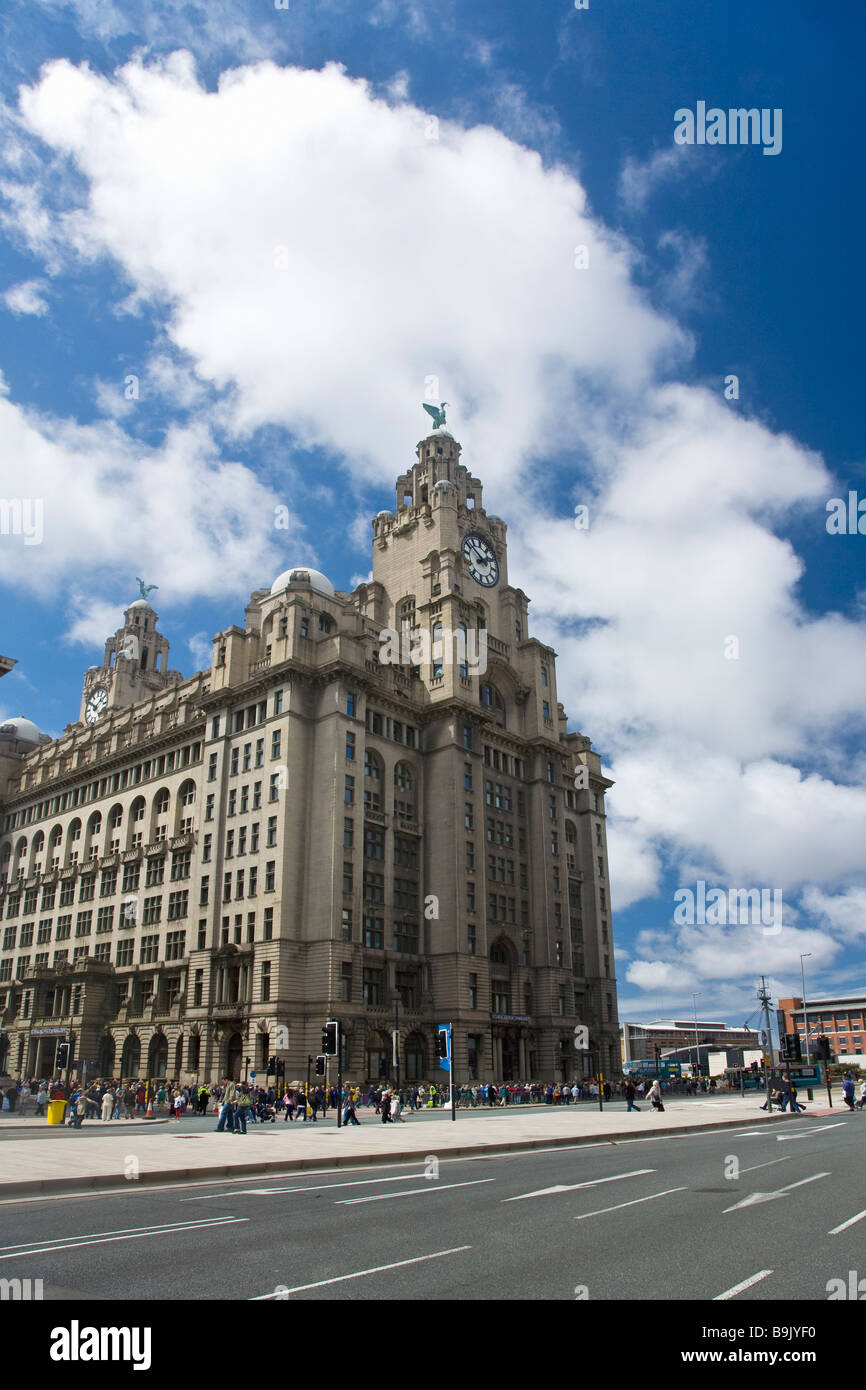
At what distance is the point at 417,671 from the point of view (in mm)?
80250

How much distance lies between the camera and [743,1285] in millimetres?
8922

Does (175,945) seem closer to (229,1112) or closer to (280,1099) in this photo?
(280,1099)

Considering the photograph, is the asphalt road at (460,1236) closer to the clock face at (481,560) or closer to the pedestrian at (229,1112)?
the pedestrian at (229,1112)

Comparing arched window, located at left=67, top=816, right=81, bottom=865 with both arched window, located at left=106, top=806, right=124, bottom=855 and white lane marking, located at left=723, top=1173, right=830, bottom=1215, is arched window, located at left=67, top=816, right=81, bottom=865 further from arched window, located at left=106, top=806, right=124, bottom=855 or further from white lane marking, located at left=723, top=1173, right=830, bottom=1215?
white lane marking, located at left=723, top=1173, right=830, bottom=1215

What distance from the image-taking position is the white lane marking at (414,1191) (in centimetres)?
1538

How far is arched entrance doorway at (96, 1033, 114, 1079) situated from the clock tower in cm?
4417

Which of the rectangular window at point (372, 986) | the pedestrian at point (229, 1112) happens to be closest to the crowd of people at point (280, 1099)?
the pedestrian at point (229, 1112)

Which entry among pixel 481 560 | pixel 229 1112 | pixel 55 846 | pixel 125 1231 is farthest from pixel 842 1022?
pixel 125 1231

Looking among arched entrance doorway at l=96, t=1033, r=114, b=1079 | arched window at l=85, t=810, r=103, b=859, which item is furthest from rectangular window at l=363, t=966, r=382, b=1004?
arched window at l=85, t=810, r=103, b=859

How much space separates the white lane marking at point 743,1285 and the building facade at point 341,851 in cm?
5277

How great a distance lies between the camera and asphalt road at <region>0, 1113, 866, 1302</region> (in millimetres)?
9047
